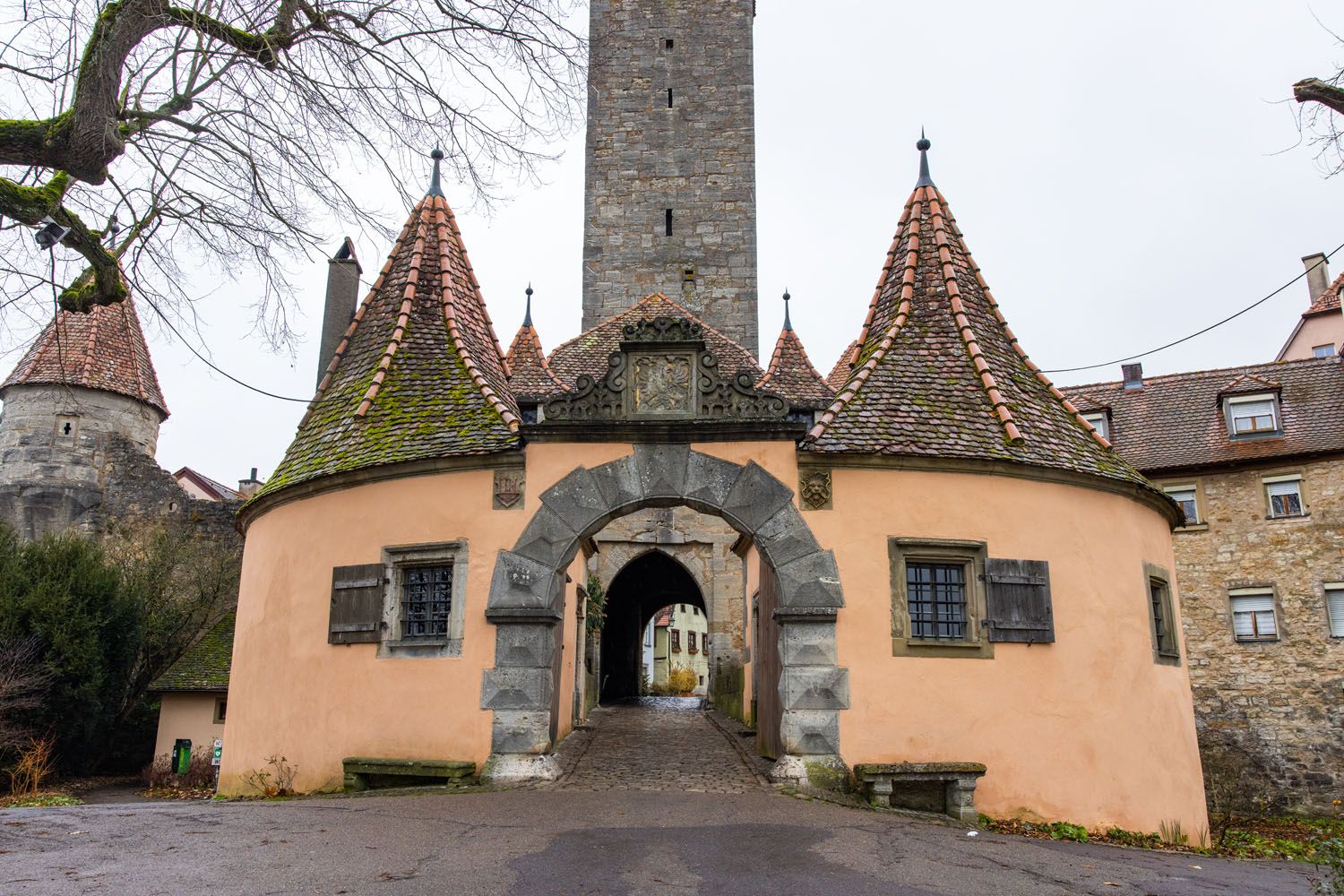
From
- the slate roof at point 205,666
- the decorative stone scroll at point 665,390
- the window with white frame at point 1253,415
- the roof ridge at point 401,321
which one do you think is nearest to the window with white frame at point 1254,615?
the window with white frame at point 1253,415

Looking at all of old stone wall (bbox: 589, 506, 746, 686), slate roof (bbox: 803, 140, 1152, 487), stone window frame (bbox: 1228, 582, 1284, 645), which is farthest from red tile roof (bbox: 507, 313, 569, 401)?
stone window frame (bbox: 1228, 582, 1284, 645)

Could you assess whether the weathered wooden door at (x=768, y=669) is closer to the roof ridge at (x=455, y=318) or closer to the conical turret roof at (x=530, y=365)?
the roof ridge at (x=455, y=318)

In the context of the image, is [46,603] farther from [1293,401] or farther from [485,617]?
[1293,401]

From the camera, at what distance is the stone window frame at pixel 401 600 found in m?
10.7

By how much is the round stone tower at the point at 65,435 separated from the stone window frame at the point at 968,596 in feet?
78.2

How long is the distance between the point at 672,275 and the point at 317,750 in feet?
52.0

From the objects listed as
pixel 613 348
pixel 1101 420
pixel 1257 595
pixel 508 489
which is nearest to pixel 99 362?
pixel 613 348

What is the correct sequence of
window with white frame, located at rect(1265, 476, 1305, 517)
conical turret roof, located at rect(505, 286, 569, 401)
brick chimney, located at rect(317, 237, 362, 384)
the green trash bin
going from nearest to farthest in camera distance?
1. conical turret roof, located at rect(505, 286, 569, 401)
2. brick chimney, located at rect(317, 237, 362, 384)
3. the green trash bin
4. window with white frame, located at rect(1265, 476, 1305, 517)

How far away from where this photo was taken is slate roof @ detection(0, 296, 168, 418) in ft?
92.4

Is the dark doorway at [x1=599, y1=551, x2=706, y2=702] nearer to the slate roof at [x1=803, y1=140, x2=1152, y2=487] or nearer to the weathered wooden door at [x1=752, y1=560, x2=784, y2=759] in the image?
the weathered wooden door at [x1=752, y1=560, x2=784, y2=759]

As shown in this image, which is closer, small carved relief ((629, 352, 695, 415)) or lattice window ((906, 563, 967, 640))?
lattice window ((906, 563, 967, 640))

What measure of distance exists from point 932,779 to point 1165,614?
3951mm

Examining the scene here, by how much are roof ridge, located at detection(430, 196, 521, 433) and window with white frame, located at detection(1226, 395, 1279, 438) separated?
19792mm

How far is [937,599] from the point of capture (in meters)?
10.8
